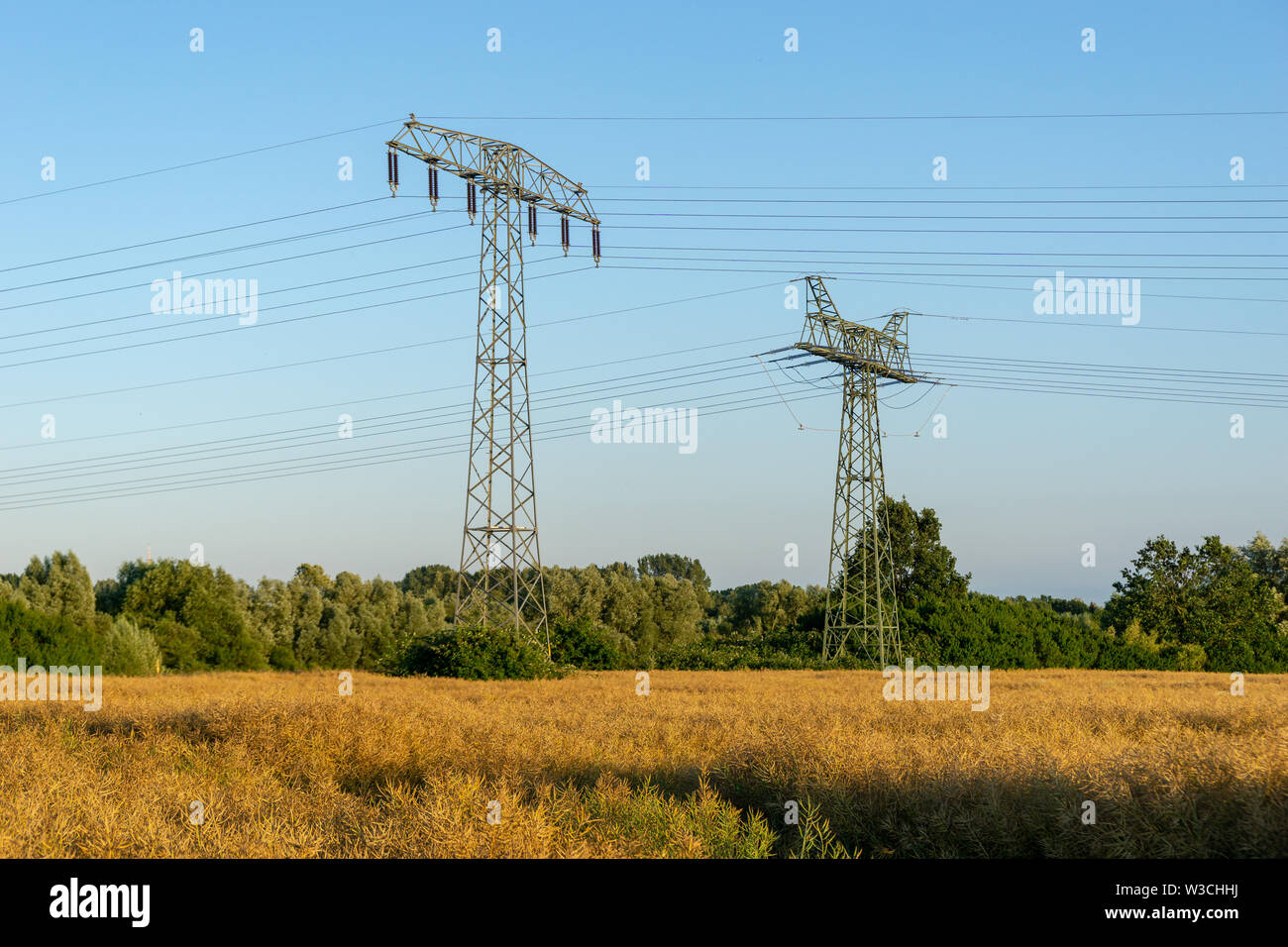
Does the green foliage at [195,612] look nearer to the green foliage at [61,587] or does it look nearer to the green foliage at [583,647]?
the green foliage at [61,587]

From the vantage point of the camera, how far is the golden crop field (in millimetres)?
8047

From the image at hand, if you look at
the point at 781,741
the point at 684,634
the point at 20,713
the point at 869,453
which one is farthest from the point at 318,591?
the point at 781,741

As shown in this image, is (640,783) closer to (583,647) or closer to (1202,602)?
(583,647)

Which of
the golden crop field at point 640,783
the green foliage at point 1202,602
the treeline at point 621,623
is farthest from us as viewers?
the green foliage at point 1202,602

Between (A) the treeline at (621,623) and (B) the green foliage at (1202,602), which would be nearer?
(A) the treeline at (621,623)

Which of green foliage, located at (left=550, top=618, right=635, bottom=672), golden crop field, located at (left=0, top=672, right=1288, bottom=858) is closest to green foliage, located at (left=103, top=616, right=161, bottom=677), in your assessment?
green foliage, located at (left=550, top=618, right=635, bottom=672)

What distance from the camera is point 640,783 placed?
11.9 metres

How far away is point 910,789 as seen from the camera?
9.51 metres

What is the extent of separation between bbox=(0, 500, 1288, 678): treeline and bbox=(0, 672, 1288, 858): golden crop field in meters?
20.6

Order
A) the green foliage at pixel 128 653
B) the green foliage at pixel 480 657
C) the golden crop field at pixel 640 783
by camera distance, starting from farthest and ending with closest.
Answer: the green foliage at pixel 128 653 < the green foliage at pixel 480 657 < the golden crop field at pixel 640 783

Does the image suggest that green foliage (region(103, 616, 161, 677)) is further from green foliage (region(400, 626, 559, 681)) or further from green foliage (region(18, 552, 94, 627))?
green foliage (region(400, 626, 559, 681))

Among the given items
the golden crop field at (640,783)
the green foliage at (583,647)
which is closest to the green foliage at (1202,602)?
the green foliage at (583,647)

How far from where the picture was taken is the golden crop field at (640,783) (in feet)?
26.4

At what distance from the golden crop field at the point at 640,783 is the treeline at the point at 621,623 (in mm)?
20646
